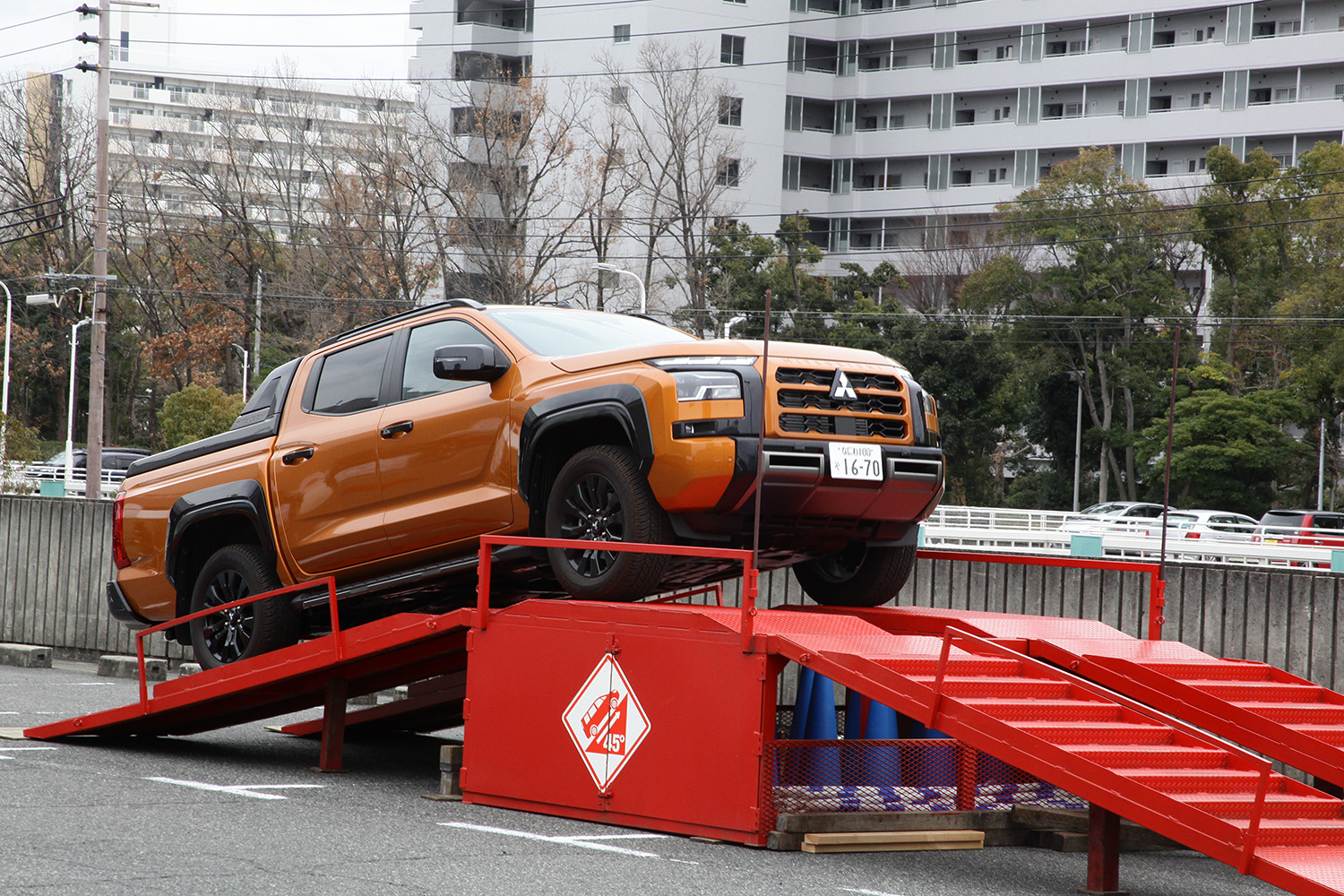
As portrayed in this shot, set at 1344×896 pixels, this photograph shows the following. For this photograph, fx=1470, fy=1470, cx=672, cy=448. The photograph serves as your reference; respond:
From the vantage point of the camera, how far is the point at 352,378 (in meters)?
8.73

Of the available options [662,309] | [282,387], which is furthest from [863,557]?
[662,309]

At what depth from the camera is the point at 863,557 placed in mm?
8453

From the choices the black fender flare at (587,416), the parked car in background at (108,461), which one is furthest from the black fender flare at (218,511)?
the parked car in background at (108,461)

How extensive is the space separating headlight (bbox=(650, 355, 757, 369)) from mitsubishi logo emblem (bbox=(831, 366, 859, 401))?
1.46 feet

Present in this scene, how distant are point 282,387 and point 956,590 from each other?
544 centimetres

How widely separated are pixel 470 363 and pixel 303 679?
245 centimetres

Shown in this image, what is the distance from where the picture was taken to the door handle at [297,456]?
867 cm

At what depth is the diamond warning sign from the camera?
7.01m

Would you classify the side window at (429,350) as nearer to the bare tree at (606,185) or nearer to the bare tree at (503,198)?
the bare tree at (606,185)

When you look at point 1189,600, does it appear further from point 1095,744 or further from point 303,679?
point 303,679

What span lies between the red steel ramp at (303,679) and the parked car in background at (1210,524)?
26177 mm

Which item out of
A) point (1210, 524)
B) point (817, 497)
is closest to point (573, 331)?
point (817, 497)

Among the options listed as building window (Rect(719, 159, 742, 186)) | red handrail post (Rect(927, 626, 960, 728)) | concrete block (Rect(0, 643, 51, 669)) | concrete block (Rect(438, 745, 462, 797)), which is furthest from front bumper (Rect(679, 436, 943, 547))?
building window (Rect(719, 159, 742, 186))

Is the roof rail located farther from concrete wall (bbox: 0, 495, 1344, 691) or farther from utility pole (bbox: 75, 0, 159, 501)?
utility pole (bbox: 75, 0, 159, 501)
